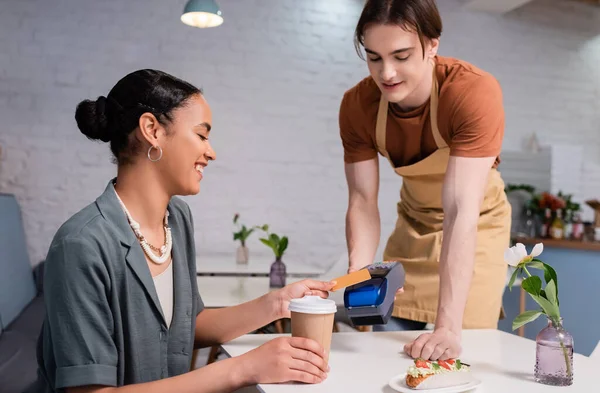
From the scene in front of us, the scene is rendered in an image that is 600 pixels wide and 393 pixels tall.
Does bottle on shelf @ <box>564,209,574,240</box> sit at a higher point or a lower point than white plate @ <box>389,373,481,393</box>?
higher

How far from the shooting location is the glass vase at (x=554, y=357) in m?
1.23

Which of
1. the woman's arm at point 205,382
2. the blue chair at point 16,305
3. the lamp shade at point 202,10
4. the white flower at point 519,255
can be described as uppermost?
the lamp shade at point 202,10

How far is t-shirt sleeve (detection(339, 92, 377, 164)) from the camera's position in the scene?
79.0 inches

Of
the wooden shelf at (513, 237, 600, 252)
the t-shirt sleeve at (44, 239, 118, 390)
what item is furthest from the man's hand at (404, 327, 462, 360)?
the wooden shelf at (513, 237, 600, 252)

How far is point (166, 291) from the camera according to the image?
1.45 m

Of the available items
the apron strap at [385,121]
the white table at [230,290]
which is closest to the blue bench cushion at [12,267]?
the white table at [230,290]

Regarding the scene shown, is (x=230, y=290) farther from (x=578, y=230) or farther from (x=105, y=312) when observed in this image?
(x=578, y=230)

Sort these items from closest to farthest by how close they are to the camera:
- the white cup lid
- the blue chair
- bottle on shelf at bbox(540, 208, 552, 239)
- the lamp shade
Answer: the white cup lid → the blue chair → the lamp shade → bottle on shelf at bbox(540, 208, 552, 239)

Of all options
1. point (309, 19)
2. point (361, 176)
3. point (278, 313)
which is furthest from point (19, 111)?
point (278, 313)

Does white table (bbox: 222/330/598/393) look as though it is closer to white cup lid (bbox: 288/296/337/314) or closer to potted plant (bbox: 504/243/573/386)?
potted plant (bbox: 504/243/573/386)

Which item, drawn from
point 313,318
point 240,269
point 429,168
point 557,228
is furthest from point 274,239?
point 557,228

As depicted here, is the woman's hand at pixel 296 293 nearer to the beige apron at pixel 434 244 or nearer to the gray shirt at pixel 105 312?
the gray shirt at pixel 105 312

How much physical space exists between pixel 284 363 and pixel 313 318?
Result: 0.11m

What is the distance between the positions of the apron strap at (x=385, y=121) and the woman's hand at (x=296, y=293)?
63 centimetres
